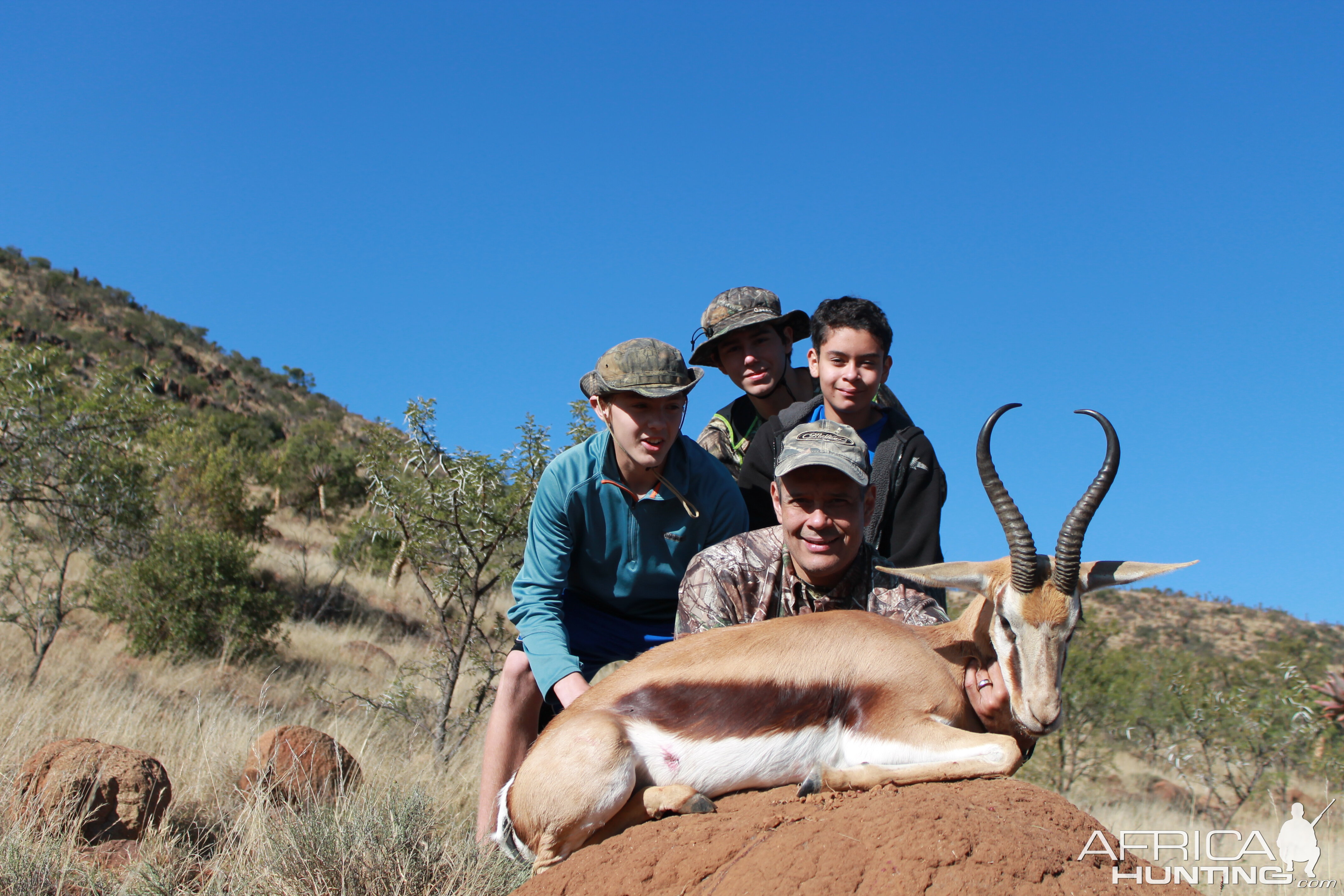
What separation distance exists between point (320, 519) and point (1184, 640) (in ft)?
120

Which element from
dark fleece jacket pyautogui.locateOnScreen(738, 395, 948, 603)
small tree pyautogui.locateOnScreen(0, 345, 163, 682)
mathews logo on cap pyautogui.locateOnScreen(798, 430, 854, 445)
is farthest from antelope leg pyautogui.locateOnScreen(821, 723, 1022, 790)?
small tree pyautogui.locateOnScreen(0, 345, 163, 682)

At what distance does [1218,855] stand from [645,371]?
27.4 feet

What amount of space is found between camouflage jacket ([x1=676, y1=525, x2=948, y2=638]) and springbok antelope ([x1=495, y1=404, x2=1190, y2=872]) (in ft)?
2.51

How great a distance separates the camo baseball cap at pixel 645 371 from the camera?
5.04 meters

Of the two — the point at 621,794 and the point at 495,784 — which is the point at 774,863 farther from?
the point at 495,784

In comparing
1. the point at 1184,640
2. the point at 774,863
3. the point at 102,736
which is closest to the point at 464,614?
the point at 102,736

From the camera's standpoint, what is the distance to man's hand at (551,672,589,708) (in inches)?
181

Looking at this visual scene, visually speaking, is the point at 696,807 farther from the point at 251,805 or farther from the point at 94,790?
the point at 94,790

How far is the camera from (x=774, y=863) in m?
3.00

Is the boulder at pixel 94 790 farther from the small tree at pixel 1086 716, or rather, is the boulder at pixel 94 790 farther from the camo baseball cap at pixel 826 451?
the small tree at pixel 1086 716

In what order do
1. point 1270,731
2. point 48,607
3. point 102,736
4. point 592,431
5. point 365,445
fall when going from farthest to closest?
point 1270,731 → point 48,607 → point 365,445 → point 592,431 → point 102,736

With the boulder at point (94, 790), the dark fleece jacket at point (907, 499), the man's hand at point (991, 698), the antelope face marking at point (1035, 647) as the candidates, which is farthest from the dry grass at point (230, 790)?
the antelope face marking at point (1035, 647)

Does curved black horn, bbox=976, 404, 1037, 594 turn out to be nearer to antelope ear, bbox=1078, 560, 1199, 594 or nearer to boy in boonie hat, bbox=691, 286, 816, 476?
antelope ear, bbox=1078, 560, 1199, 594

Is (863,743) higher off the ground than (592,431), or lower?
lower
